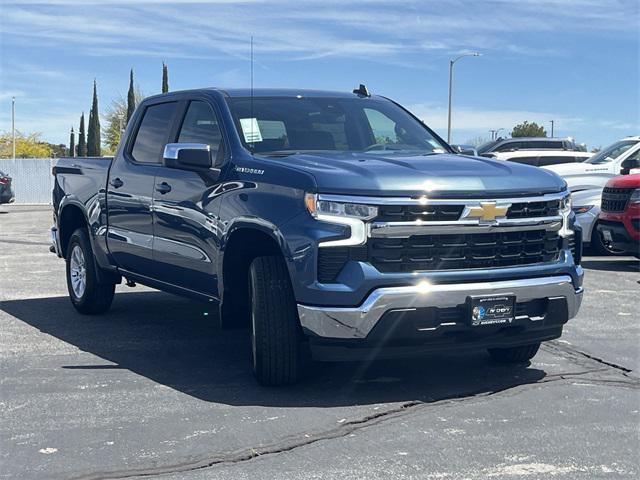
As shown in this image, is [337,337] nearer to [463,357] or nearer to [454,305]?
[454,305]

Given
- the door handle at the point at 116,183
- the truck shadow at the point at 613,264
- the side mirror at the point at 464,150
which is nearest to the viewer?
the side mirror at the point at 464,150

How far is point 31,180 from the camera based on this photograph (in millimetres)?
37531

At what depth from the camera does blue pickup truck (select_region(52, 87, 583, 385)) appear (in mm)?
5195

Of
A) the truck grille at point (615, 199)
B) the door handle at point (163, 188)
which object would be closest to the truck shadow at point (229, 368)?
the door handle at point (163, 188)

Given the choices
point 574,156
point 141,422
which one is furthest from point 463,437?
point 574,156

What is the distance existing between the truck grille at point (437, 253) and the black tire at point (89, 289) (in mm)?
3668

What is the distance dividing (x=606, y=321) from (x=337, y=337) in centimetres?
374

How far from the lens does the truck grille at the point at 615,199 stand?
11673 mm

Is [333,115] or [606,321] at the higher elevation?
[333,115]

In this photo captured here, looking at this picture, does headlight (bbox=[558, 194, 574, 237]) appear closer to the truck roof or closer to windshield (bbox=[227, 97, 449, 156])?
windshield (bbox=[227, 97, 449, 156])

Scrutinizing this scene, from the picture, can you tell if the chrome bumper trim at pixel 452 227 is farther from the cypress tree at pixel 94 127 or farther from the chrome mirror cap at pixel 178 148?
the cypress tree at pixel 94 127

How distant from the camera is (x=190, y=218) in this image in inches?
254

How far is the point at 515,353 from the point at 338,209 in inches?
75.0

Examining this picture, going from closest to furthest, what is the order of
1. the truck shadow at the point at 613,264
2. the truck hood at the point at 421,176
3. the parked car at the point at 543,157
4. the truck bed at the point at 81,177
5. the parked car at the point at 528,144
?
1. the truck hood at the point at 421,176
2. the truck bed at the point at 81,177
3. the truck shadow at the point at 613,264
4. the parked car at the point at 543,157
5. the parked car at the point at 528,144
